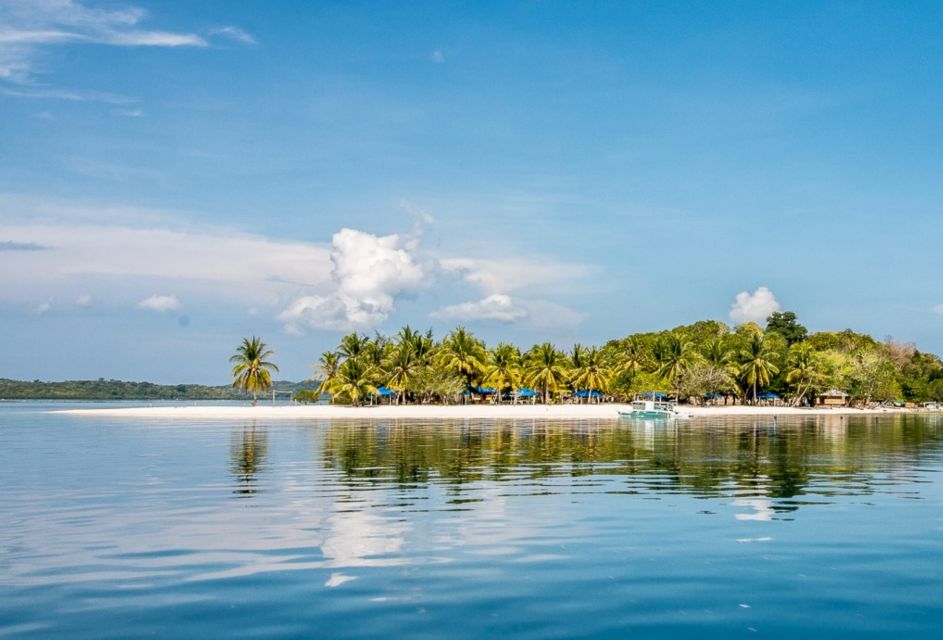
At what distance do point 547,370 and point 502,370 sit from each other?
7221 millimetres

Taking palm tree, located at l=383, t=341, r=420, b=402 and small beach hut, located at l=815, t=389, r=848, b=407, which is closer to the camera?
palm tree, located at l=383, t=341, r=420, b=402

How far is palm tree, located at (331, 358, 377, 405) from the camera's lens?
11894 centimetres

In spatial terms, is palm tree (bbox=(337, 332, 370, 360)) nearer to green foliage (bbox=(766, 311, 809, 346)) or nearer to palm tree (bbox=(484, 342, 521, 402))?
palm tree (bbox=(484, 342, 521, 402))

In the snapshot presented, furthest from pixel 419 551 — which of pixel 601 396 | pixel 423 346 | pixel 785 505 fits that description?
pixel 601 396

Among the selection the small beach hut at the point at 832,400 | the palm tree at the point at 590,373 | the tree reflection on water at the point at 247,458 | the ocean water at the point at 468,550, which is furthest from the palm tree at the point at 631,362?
the ocean water at the point at 468,550

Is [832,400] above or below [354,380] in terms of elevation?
below

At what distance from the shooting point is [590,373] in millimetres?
136500

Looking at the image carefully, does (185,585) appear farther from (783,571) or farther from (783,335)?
(783,335)

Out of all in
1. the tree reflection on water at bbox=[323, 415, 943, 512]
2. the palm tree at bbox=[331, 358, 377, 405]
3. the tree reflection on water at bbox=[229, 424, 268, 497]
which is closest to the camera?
the tree reflection on water at bbox=[229, 424, 268, 497]

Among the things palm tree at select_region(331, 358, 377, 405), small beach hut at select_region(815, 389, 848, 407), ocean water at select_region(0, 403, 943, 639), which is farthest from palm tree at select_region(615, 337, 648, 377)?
ocean water at select_region(0, 403, 943, 639)

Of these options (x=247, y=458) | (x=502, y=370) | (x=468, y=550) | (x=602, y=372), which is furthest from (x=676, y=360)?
(x=468, y=550)

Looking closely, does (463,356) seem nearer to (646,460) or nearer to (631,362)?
(631,362)

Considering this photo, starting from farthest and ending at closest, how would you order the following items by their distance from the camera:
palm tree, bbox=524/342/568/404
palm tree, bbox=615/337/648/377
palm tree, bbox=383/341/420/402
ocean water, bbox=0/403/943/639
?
1. palm tree, bbox=615/337/648/377
2. palm tree, bbox=524/342/568/404
3. palm tree, bbox=383/341/420/402
4. ocean water, bbox=0/403/943/639

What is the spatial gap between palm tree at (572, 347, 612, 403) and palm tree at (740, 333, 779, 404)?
23.1 meters
